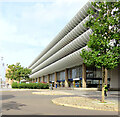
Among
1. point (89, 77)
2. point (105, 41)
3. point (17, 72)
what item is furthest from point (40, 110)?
point (17, 72)

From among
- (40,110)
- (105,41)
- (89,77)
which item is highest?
(105,41)

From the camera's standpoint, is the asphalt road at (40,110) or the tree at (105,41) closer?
the asphalt road at (40,110)

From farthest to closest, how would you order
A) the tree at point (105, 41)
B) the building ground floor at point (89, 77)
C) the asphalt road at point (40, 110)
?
1. the building ground floor at point (89, 77)
2. the tree at point (105, 41)
3. the asphalt road at point (40, 110)

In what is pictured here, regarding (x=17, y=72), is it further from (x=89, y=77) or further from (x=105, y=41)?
(x=105, y=41)

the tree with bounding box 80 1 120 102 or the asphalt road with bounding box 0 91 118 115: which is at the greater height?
the tree with bounding box 80 1 120 102

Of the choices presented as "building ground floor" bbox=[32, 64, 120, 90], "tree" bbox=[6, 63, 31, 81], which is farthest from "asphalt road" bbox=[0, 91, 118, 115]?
"tree" bbox=[6, 63, 31, 81]

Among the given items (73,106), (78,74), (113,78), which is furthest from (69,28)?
(73,106)

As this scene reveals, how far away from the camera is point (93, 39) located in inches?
579

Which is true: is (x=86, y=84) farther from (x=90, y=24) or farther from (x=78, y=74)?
(x=90, y=24)

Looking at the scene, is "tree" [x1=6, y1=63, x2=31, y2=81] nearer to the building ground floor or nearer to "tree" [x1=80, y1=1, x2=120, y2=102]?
the building ground floor

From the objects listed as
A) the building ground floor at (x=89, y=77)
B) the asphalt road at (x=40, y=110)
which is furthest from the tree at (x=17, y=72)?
the asphalt road at (x=40, y=110)

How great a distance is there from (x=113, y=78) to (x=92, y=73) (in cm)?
815

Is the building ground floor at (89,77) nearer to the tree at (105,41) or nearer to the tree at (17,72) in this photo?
the tree at (17,72)

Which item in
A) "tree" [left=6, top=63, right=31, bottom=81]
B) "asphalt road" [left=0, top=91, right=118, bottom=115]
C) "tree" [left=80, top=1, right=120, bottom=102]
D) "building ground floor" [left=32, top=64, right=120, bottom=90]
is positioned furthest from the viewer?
"tree" [left=6, top=63, right=31, bottom=81]
